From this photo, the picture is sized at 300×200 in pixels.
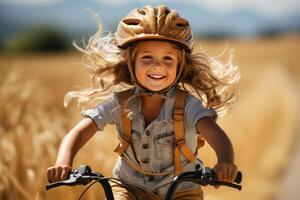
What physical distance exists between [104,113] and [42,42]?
7073 centimetres

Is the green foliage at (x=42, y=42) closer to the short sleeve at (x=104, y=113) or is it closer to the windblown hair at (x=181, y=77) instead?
the windblown hair at (x=181, y=77)

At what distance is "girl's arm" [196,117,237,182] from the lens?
3.11 metres

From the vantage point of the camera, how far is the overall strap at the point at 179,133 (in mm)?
3604

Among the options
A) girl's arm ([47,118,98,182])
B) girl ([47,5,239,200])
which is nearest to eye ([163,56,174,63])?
girl ([47,5,239,200])

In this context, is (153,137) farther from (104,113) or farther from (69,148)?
(69,148)

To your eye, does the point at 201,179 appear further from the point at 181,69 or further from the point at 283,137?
the point at 283,137

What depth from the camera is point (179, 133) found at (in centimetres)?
360

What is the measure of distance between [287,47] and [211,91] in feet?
159

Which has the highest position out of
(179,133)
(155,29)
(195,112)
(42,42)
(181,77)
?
(42,42)

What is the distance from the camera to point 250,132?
34.1 ft

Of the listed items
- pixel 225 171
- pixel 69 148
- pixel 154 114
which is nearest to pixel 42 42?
pixel 154 114

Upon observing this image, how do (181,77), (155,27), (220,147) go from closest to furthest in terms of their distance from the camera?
(220,147)
(155,27)
(181,77)

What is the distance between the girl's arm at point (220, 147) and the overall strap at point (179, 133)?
0.09 meters

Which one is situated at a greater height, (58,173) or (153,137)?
(153,137)
